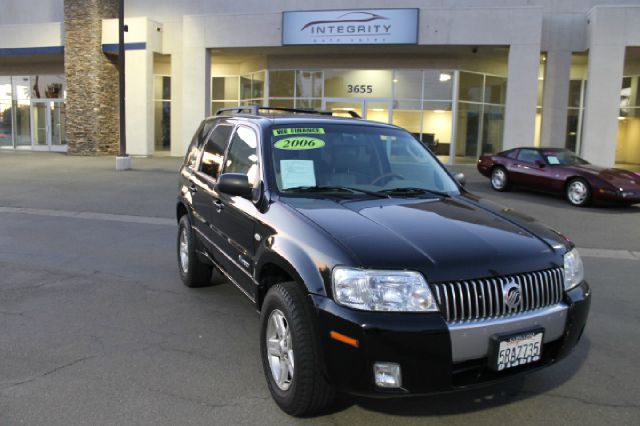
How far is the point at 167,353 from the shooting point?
14.3 feet

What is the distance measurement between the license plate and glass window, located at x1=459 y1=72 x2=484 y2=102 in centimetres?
2153

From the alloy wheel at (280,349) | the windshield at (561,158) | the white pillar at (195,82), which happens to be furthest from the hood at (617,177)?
the white pillar at (195,82)

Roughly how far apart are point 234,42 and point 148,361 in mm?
20878

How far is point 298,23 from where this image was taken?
22.1 meters

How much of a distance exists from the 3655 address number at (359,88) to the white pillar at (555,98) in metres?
7.15

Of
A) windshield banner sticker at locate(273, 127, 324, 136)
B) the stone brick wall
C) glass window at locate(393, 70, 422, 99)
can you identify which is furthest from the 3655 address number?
windshield banner sticker at locate(273, 127, 324, 136)

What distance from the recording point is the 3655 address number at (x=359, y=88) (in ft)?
78.7

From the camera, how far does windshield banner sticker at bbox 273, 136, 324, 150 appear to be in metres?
4.36

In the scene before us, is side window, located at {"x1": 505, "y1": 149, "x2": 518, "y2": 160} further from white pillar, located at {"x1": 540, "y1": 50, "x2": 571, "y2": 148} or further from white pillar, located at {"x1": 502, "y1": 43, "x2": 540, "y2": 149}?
white pillar, located at {"x1": 540, "y1": 50, "x2": 571, "y2": 148}

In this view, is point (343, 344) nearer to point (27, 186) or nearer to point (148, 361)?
point (148, 361)

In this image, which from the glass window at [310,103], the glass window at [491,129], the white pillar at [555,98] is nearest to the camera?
the white pillar at [555,98]

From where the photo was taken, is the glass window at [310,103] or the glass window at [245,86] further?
the glass window at [245,86]

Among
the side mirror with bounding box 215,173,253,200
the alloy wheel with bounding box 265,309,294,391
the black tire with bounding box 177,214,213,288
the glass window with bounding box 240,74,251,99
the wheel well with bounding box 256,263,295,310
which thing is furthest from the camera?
the glass window with bounding box 240,74,251,99

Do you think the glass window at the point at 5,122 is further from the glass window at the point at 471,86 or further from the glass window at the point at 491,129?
the glass window at the point at 491,129
